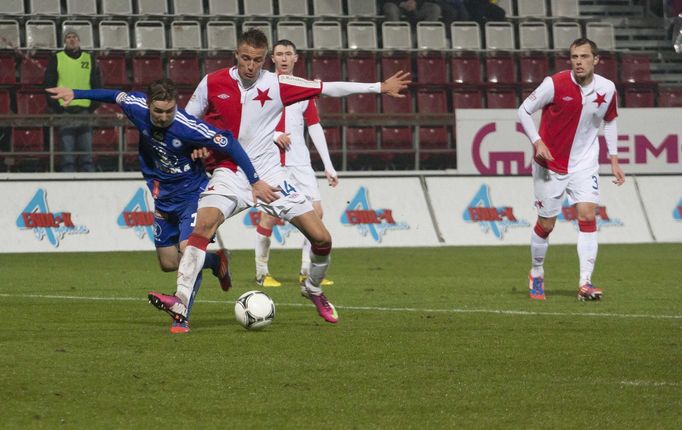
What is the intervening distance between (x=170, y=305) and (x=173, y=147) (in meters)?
1.28

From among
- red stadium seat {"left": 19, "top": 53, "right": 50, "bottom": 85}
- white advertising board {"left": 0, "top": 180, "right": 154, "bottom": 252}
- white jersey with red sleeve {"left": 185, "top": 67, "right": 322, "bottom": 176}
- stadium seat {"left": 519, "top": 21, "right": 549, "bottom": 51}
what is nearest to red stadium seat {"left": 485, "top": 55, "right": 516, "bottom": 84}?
stadium seat {"left": 519, "top": 21, "right": 549, "bottom": 51}

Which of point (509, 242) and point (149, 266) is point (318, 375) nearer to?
point (149, 266)

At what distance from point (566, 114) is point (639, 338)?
383 cm

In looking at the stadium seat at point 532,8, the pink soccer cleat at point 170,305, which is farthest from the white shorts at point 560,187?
the stadium seat at point 532,8

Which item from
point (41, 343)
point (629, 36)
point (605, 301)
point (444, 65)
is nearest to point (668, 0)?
point (629, 36)

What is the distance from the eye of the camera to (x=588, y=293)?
35.6 ft

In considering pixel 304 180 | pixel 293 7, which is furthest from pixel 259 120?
pixel 293 7

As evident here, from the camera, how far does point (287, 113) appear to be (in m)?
12.9

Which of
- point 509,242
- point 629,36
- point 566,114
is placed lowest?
point 509,242

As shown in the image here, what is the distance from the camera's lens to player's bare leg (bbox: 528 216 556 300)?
445 inches

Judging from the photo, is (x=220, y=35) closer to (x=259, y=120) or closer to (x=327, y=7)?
(x=327, y=7)

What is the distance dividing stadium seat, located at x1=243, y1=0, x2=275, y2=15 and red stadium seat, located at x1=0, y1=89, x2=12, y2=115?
17.7 feet

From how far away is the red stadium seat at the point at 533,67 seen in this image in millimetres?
24969

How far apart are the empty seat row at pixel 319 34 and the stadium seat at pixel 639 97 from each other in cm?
176
